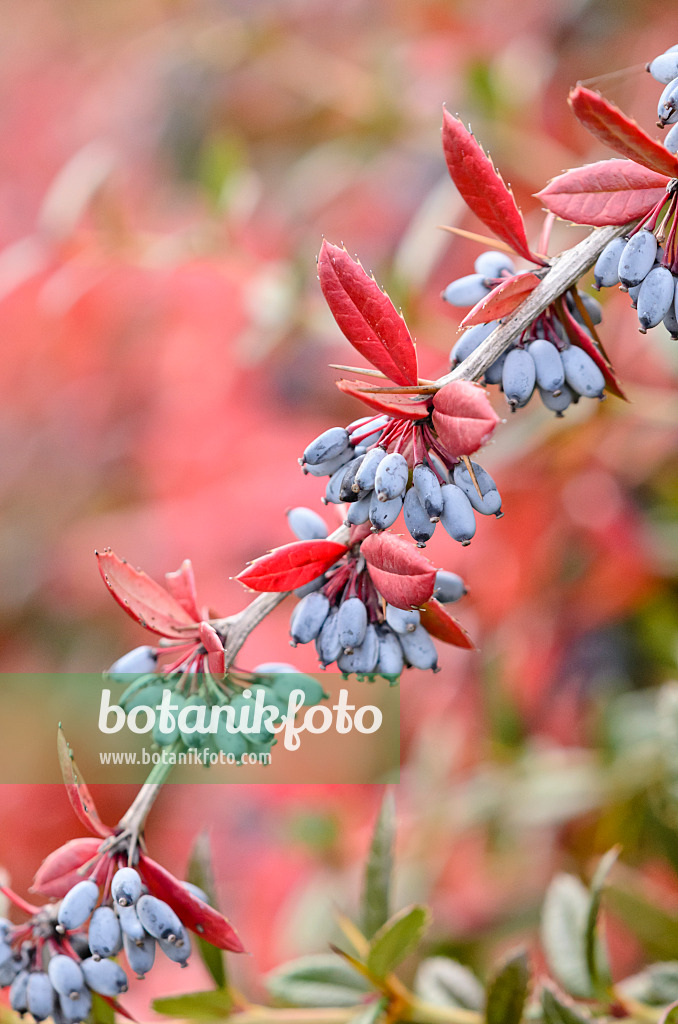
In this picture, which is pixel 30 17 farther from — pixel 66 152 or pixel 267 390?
pixel 267 390

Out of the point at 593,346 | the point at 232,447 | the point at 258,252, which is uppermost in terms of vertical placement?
→ the point at 258,252

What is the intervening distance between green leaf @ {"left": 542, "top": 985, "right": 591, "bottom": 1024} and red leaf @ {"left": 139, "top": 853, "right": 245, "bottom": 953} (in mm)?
365

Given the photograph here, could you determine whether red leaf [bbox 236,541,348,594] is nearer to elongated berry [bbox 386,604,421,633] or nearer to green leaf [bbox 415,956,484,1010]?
elongated berry [bbox 386,604,421,633]

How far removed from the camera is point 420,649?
0.61 metres

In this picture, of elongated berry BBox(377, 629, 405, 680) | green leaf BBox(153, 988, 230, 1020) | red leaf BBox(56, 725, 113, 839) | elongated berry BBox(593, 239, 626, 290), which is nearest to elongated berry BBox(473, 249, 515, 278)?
elongated berry BBox(593, 239, 626, 290)

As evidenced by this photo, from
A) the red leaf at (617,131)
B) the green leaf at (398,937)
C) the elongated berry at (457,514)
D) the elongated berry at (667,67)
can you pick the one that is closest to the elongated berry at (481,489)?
the elongated berry at (457,514)

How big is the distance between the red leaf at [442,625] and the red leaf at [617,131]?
34cm

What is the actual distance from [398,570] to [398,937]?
46 centimetres

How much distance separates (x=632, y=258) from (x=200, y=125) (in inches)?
124

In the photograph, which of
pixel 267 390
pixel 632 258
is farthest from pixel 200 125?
pixel 632 258

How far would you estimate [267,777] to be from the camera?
2.06 metres

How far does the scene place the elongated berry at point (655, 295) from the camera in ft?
1.82

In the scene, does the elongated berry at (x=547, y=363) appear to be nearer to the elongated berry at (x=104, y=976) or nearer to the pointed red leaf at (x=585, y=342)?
the pointed red leaf at (x=585, y=342)

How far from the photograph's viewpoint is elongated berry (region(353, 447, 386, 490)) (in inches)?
21.4
